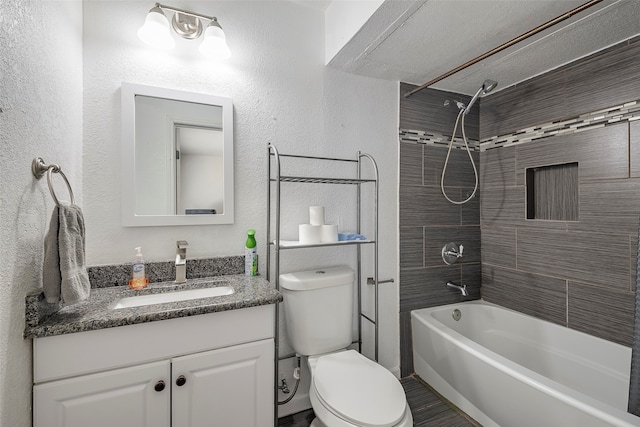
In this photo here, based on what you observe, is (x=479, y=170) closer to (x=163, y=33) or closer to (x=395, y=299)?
(x=395, y=299)

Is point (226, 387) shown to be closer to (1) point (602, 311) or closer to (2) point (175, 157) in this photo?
(2) point (175, 157)

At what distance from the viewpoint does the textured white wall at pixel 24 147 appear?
2.68 ft

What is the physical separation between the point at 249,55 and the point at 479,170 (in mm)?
1923

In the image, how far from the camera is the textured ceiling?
1358 mm

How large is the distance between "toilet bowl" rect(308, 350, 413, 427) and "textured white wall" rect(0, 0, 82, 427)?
3.30 feet

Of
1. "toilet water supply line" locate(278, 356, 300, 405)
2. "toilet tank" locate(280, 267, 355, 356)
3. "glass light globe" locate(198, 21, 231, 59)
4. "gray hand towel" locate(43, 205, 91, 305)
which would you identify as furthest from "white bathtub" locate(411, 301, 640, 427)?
"glass light globe" locate(198, 21, 231, 59)

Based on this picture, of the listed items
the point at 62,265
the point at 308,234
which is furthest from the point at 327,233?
the point at 62,265

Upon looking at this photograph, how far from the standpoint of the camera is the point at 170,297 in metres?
1.35

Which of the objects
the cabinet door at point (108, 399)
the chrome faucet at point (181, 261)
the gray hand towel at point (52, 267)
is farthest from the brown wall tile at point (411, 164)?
the gray hand towel at point (52, 267)

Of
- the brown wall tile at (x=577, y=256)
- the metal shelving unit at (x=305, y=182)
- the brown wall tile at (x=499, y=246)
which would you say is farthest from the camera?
the brown wall tile at (x=499, y=246)

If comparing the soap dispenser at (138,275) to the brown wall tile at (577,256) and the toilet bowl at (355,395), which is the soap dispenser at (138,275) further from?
the brown wall tile at (577,256)

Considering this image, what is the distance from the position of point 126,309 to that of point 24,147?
0.62m

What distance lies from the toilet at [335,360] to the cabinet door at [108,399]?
2.04 ft

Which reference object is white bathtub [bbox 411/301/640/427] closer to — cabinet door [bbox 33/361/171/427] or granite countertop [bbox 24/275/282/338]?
granite countertop [bbox 24/275/282/338]
